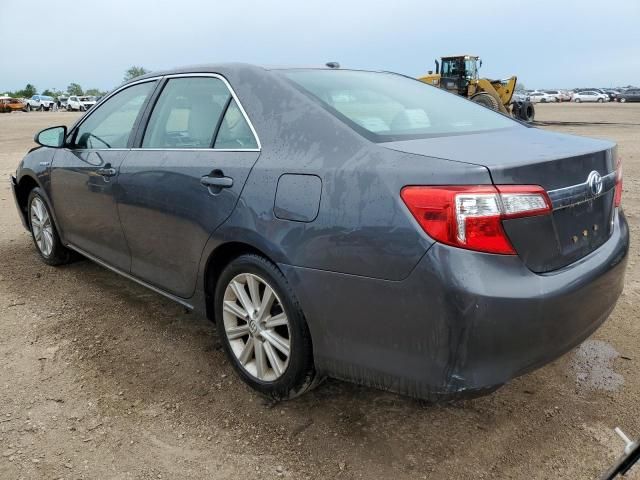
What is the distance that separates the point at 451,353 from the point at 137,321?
2422 mm

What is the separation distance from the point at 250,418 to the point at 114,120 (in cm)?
228

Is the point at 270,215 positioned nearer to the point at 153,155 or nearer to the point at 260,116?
the point at 260,116

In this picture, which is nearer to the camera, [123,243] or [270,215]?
[270,215]

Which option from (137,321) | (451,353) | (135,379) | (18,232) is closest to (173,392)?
(135,379)

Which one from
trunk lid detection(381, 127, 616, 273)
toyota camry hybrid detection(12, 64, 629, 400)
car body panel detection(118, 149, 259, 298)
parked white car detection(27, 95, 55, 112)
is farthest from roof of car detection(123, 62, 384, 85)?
parked white car detection(27, 95, 55, 112)

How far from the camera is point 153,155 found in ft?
10.6

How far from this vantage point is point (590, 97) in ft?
223

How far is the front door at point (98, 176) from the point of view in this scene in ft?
11.7

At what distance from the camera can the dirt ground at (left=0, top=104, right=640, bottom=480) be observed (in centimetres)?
231

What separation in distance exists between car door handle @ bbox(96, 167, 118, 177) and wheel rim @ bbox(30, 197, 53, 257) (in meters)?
1.30

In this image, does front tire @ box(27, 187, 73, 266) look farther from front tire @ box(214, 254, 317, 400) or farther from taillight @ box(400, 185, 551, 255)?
taillight @ box(400, 185, 551, 255)

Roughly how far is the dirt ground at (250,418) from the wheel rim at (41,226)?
1.27 metres

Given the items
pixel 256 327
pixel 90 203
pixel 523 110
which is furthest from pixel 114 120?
pixel 523 110

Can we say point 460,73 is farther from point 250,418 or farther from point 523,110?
point 250,418
